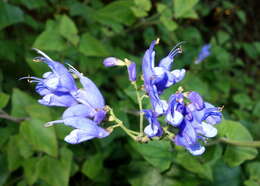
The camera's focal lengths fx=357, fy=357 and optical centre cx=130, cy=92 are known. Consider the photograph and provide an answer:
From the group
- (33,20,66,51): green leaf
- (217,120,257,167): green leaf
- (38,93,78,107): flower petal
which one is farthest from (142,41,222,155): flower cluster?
(33,20,66,51): green leaf

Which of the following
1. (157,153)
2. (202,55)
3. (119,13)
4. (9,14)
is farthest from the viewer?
(202,55)

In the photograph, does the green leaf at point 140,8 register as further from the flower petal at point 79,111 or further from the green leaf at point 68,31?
the flower petal at point 79,111

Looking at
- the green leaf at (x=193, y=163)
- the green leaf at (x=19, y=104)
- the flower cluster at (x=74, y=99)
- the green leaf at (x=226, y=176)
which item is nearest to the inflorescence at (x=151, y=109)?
the flower cluster at (x=74, y=99)

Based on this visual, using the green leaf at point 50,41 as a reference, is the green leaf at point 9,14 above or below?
above

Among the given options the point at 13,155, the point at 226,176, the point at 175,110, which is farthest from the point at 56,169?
the point at 226,176

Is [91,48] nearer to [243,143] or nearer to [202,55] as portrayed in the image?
[243,143]

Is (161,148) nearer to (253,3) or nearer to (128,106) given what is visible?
(128,106)

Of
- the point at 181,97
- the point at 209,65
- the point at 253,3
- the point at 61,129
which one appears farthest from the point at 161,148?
the point at 253,3
